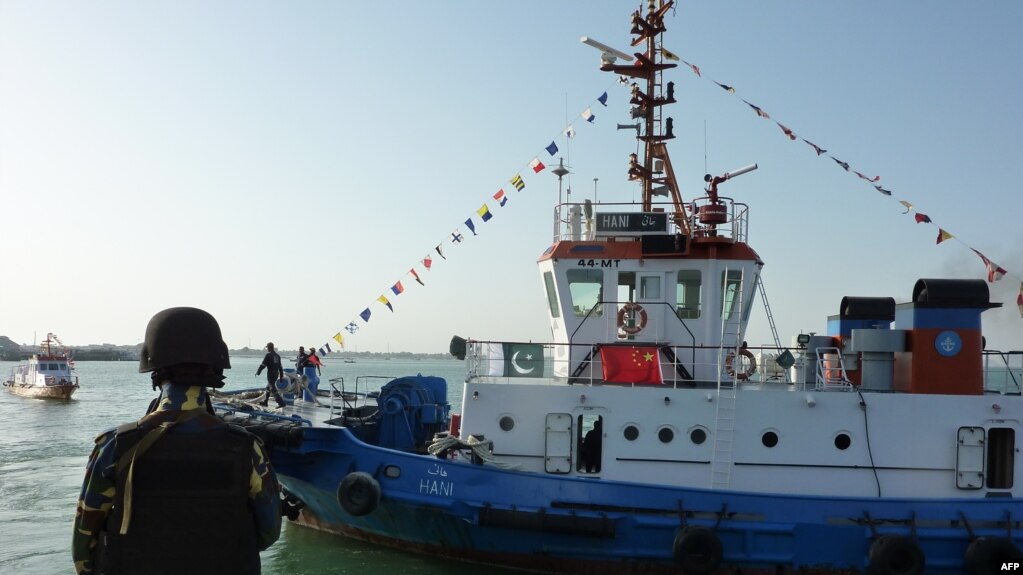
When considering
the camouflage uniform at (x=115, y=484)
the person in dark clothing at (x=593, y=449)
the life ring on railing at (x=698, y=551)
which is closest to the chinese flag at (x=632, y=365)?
the person in dark clothing at (x=593, y=449)

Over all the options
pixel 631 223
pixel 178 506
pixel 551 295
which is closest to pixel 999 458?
pixel 631 223

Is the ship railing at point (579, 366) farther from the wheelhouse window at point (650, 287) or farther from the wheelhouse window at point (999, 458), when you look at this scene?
the wheelhouse window at point (999, 458)

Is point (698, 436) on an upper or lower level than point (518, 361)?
lower

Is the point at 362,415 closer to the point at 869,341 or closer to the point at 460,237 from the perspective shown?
the point at 460,237

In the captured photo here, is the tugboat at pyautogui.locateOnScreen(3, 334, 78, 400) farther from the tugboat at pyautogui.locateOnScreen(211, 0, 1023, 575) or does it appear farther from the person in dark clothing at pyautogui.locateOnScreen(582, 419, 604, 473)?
the person in dark clothing at pyautogui.locateOnScreen(582, 419, 604, 473)

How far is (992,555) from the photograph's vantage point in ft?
29.5

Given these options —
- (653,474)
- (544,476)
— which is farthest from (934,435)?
(544,476)

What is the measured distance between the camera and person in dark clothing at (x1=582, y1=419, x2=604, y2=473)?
33.7ft

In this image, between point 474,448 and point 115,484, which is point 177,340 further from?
point 474,448

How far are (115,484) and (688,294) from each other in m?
9.48

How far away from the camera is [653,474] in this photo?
395 inches

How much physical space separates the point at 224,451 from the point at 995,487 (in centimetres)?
1033

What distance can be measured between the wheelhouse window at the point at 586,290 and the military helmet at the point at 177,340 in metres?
8.89

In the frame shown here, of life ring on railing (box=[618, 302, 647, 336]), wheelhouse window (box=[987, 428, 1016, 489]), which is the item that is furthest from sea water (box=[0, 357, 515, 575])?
wheelhouse window (box=[987, 428, 1016, 489])
